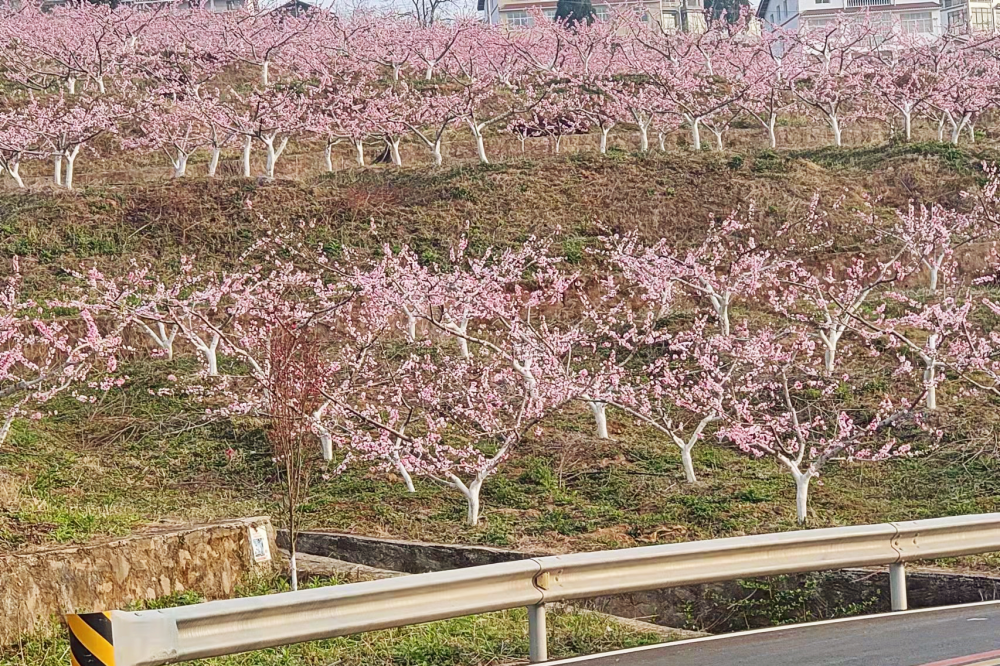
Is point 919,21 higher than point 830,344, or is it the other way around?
point 919,21

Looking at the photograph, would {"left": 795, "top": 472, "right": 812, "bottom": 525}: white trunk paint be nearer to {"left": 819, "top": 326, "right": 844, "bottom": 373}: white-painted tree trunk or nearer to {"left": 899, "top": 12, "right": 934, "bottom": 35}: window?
{"left": 819, "top": 326, "right": 844, "bottom": 373}: white-painted tree trunk

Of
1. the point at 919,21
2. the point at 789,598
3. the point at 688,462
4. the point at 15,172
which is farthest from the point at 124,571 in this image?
the point at 919,21

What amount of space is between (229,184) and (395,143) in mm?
→ 5410

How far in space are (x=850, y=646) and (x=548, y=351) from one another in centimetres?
1097

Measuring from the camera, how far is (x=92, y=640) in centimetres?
535

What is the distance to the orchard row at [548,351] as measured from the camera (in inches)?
637

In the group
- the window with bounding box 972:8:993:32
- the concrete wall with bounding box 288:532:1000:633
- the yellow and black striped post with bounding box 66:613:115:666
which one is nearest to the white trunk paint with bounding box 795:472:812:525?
the concrete wall with bounding box 288:532:1000:633

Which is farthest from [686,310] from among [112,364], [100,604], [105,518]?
[100,604]

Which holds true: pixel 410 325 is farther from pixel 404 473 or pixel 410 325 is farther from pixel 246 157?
pixel 246 157

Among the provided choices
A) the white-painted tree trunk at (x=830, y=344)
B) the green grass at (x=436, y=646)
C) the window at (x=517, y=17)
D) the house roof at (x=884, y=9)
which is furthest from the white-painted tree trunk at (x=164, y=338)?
the house roof at (x=884, y=9)

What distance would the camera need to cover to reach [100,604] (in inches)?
356

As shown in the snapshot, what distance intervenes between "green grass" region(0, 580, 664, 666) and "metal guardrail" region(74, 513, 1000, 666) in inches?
28.3

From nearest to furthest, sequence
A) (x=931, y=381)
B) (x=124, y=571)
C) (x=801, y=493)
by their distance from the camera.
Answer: (x=124, y=571) < (x=801, y=493) < (x=931, y=381)

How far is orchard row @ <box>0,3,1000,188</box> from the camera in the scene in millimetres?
32562
